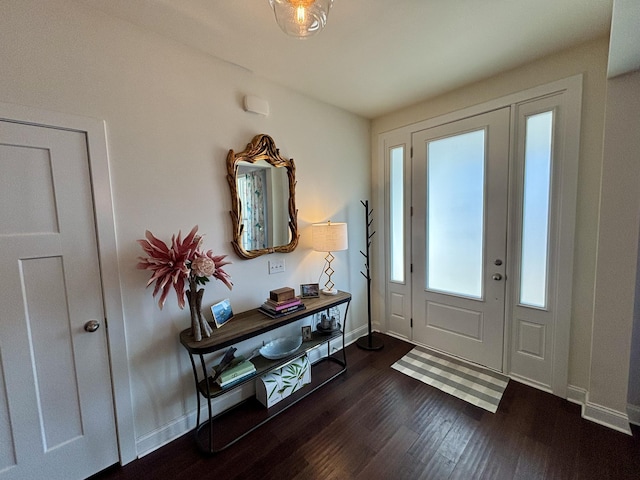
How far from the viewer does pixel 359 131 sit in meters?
3.05

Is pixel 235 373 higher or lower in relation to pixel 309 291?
lower

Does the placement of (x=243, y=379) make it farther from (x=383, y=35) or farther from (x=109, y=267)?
(x=383, y=35)

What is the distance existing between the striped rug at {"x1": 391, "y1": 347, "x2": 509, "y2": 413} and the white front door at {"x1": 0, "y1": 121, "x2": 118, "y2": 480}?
2376 millimetres

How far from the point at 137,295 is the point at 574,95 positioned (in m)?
3.35

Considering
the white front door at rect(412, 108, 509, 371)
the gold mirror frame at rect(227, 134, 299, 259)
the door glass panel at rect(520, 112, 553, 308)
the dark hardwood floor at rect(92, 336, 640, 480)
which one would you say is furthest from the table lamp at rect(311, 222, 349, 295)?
the door glass panel at rect(520, 112, 553, 308)

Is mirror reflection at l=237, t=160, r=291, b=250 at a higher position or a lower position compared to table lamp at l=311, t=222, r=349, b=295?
higher

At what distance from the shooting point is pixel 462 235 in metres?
2.53

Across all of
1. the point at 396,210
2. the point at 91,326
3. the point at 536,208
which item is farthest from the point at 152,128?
the point at 536,208

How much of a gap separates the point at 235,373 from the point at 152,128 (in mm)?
1717

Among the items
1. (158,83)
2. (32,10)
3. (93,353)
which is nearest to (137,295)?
(93,353)

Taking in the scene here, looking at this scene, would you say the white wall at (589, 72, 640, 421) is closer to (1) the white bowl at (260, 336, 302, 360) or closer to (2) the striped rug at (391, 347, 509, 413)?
(2) the striped rug at (391, 347, 509, 413)

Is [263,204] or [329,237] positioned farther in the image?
[329,237]

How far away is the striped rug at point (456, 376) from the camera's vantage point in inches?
82.7

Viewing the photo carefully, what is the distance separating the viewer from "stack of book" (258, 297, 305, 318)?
1969 millimetres
